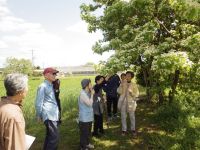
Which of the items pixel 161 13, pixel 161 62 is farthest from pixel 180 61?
pixel 161 13

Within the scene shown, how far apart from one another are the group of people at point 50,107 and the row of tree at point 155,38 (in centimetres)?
90

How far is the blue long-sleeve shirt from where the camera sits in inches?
343

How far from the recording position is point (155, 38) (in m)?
12.3

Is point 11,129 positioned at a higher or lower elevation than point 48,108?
higher

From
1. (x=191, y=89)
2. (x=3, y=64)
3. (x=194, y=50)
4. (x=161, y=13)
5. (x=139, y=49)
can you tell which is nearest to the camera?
(x=194, y=50)

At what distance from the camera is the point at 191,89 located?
14.5 meters

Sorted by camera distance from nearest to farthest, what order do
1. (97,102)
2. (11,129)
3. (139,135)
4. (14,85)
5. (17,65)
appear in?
(11,129)
(14,85)
(97,102)
(139,135)
(17,65)

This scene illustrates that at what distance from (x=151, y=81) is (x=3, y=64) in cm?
9682

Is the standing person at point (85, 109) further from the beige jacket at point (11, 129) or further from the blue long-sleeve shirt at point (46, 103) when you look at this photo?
the beige jacket at point (11, 129)

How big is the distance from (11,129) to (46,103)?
4.54 metres

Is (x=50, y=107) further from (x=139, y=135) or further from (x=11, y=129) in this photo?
(x=11, y=129)

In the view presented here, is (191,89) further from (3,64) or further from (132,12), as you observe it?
(3,64)

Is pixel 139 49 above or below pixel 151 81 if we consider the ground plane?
above

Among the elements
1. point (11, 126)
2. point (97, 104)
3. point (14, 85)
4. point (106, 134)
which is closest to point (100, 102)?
point (97, 104)
